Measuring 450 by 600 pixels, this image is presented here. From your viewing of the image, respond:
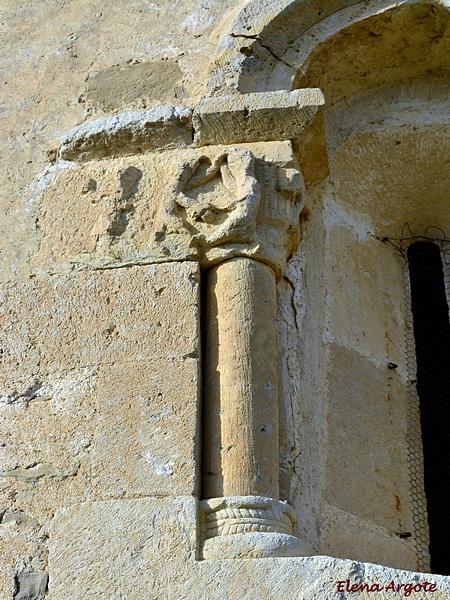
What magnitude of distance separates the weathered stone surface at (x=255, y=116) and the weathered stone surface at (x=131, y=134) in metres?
0.07

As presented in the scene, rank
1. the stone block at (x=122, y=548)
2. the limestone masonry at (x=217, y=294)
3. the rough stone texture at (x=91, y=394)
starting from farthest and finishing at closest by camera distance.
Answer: the rough stone texture at (x=91, y=394) → the limestone masonry at (x=217, y=294) → the stone block at (x=122, y=548)

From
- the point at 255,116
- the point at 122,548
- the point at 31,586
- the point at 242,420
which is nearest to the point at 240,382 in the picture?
the point at 242,420

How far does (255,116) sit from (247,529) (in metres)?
1.72

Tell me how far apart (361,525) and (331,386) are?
0.55 metres

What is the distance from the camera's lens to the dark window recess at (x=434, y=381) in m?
4.23

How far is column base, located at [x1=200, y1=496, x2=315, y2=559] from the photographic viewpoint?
10.9 ft

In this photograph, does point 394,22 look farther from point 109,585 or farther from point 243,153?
point 109,585

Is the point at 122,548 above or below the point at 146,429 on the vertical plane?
below

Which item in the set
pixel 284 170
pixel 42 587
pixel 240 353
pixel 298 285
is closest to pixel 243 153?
pixel 284 170

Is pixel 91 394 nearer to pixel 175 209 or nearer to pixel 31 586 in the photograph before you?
pixel 31 586

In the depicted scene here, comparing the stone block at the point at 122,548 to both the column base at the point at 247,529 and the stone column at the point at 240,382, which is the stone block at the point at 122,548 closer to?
the column base at the point at 247,529

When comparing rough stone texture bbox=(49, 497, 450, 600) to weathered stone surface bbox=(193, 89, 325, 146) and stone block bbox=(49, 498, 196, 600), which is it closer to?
stone block bbox=(49, 498, 196, 600)

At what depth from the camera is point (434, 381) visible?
180 inches

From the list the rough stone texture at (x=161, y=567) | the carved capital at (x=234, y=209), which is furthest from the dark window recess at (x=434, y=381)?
the rough stone texture at (x=161, y=567)
